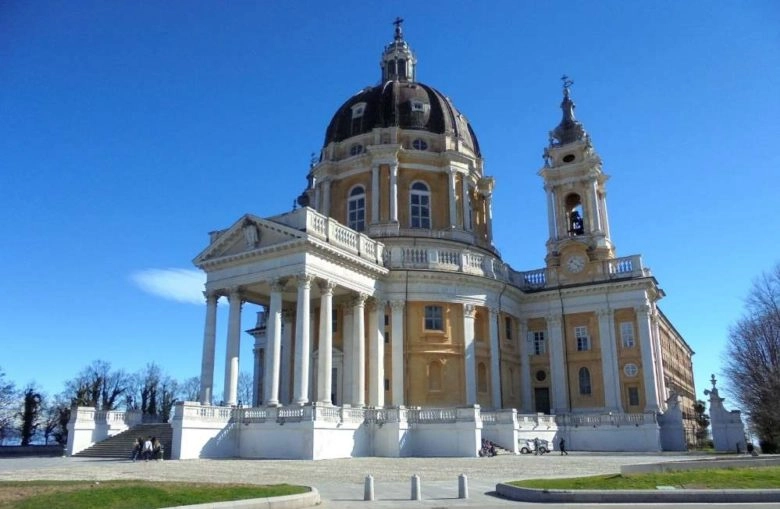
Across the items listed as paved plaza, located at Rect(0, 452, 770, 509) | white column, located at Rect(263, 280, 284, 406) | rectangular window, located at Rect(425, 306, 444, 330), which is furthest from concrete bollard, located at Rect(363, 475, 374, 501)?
rectangular window, located at Rect(425, 306, 444, 330)

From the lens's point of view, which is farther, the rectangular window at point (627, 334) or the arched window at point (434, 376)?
the rectangular window at point (627, 334)

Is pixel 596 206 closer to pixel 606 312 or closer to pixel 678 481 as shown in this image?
pixel 606 312

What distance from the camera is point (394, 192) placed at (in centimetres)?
4412

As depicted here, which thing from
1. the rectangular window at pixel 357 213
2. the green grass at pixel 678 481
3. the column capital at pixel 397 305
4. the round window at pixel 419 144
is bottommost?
the green grass at pixel 678 481

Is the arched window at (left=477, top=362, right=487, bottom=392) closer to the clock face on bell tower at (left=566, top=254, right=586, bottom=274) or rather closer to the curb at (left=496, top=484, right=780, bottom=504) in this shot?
the clock face on bell tower at (left=566, top=254, right=586, bottom=274)

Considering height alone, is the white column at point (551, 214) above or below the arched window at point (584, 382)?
above

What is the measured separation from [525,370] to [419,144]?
55.6ft

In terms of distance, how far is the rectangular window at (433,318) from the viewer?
129 feet

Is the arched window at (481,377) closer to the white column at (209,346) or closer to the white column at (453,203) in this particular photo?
the white column at (453,203)

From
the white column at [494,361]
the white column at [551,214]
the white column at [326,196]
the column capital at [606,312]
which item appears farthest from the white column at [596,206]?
the white column at [326,196]

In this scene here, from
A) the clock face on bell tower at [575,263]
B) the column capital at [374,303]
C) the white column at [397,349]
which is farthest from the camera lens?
the clock face on bell tower at [575,263]

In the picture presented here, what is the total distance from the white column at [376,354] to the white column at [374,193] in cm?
778

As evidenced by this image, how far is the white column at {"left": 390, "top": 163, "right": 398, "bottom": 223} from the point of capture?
143 feet

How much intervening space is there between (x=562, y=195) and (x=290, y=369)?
2304 centimetres
